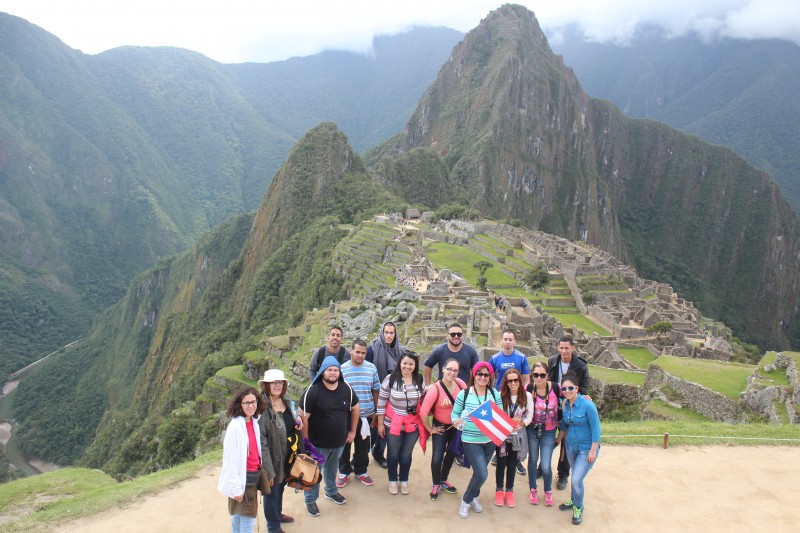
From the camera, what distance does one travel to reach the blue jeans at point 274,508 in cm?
677

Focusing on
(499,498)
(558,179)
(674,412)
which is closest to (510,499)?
(499,498)

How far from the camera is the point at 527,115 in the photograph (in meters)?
162

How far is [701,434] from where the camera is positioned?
408 inches

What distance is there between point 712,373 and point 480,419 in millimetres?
11601

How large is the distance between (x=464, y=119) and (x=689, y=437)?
163m

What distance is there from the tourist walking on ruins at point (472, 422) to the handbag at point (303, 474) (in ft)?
6.41

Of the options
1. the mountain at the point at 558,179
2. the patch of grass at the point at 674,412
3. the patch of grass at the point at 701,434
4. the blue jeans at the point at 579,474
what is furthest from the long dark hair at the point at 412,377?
the mountain at the point at 558,179

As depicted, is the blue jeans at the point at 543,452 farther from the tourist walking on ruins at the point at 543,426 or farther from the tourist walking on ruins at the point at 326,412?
the tourist walking on ruins at the point at 326,412

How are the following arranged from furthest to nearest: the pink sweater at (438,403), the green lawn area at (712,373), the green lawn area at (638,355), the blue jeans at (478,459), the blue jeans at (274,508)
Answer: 1. the green lawn area at (638,355)
2. the green lawn area at (712,373)
3. the pink sweater at (438,403)
4. the blue jeans at (478,459)
5. the blue jeans at (274,508)

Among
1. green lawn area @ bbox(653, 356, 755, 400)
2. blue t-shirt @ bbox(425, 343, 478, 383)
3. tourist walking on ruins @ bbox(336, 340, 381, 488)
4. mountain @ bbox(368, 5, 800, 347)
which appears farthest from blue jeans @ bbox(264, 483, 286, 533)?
mountain @ bbox(368, 5, 800, 347)

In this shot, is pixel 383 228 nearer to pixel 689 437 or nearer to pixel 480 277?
pixel 480 277

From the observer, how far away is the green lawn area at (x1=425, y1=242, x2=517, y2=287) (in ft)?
153

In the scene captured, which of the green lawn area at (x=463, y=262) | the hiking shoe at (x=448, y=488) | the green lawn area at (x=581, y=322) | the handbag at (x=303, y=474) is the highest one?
the green lawn area at (x=463, y=262)

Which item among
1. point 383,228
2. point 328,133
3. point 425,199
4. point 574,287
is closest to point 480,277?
point 574,287
